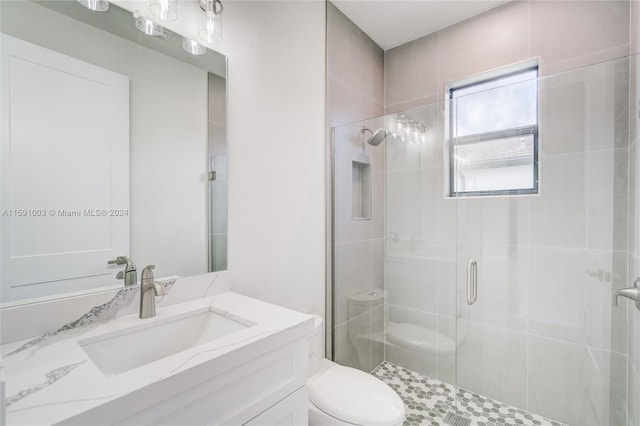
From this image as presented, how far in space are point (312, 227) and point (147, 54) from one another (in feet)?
3.88

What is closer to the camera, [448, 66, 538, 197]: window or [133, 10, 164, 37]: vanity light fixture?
[133, 10, 164, 37]: vanity light fixture

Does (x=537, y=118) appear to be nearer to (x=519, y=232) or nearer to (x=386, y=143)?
(x=519, y=232)

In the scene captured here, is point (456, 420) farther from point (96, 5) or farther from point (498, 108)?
point (96, 5)

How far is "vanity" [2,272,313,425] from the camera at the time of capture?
0.59 meters

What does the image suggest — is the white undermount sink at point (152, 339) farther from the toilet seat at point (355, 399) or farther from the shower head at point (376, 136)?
the shower head at point (376, 136)

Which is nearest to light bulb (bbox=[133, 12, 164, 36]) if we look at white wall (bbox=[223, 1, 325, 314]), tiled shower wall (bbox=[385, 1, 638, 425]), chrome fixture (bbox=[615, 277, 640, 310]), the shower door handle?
white wall (bbox=[223, 1, 325, 314])

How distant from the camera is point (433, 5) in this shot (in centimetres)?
208

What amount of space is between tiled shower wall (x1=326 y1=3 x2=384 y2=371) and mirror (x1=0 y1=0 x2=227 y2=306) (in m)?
0.89

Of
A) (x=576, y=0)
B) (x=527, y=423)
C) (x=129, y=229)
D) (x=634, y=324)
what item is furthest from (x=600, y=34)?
(x=129, y=229)

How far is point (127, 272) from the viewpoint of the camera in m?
1.09

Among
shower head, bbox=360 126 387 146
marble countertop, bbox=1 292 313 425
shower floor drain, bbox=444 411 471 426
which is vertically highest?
shower head, bbox=360 126 387 146

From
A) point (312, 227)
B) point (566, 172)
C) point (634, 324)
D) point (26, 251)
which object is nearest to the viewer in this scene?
point (26, 251)

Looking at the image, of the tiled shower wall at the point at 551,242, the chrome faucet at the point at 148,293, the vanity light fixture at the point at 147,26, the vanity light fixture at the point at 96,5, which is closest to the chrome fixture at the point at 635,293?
the tiled shower wall at the point at 551,242

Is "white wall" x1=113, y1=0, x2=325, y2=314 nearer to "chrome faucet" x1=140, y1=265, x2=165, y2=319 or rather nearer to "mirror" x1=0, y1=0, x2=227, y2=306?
"mirror" x1=0, y1=0, x2=227, y2=306
